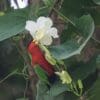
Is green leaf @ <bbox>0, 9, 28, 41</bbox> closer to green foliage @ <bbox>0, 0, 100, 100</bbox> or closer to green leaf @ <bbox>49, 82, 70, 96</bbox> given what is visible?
green foliage @ <bbox>0, 0, 100, 100</bbox>

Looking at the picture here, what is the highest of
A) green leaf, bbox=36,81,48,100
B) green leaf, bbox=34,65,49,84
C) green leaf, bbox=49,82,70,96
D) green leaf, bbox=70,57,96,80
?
green leaf, bbox=34,65,49,84

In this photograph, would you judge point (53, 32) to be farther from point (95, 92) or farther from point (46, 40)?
point (95, 92)

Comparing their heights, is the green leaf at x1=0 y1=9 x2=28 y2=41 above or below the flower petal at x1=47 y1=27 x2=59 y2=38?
below

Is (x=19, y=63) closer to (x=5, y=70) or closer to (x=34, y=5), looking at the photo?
(x=5, y=70)

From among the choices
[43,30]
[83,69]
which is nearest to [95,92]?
[83,69]

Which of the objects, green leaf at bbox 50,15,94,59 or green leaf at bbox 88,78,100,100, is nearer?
green leaf at bbox 50,15,94,59

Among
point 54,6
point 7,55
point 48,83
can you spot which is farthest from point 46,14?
point 7,55

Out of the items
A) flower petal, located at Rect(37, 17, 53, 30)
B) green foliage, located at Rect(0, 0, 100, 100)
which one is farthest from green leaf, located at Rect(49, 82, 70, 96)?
flower petal, located at Rect(37, 17, 53, 30)
